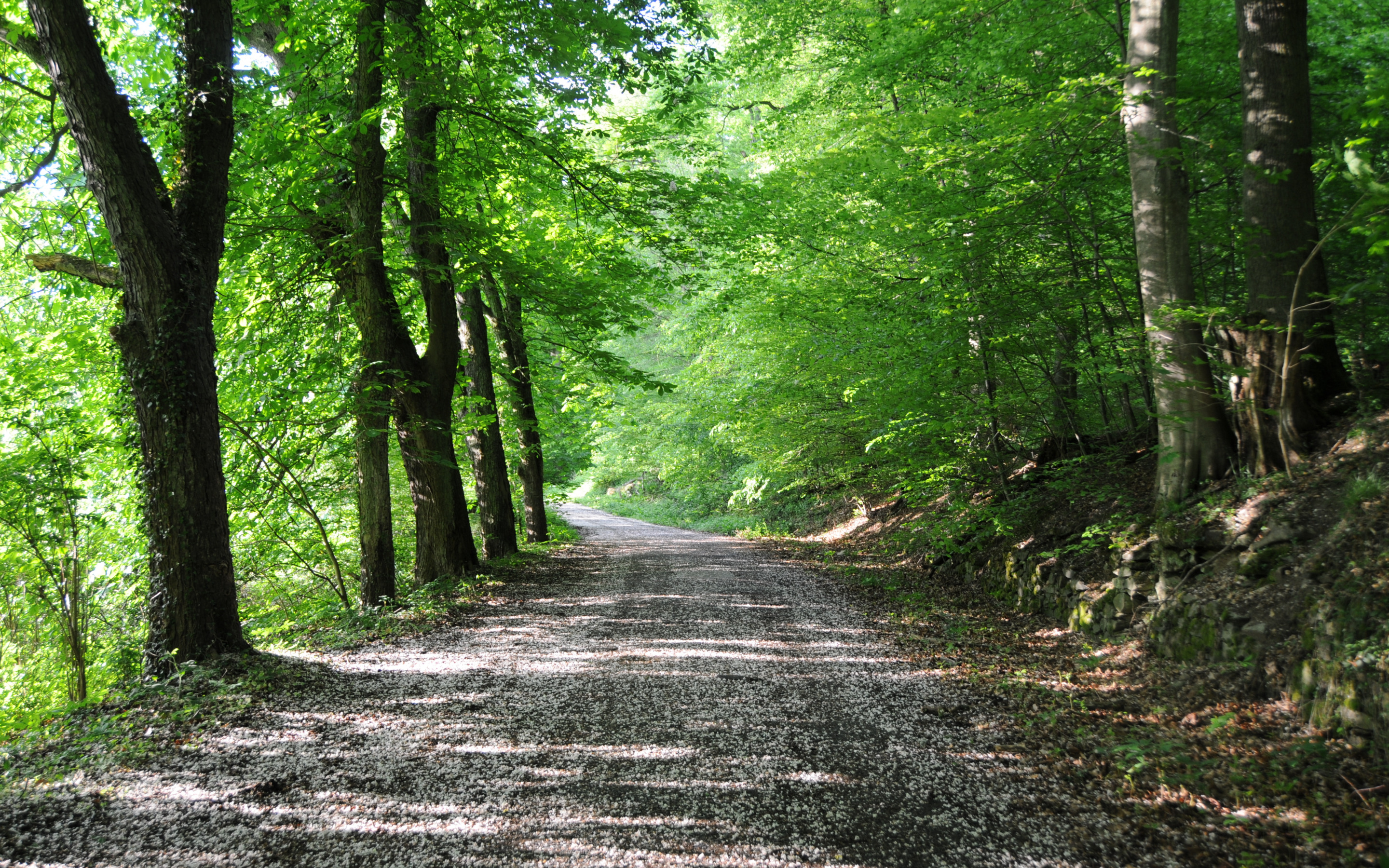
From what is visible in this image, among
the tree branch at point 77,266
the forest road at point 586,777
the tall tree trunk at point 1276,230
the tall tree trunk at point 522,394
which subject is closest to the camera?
the forest road at point 586,777

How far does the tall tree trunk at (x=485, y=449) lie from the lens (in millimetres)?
11406

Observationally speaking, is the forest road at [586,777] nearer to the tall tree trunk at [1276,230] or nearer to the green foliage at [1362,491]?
the green foliage at [1362,491]

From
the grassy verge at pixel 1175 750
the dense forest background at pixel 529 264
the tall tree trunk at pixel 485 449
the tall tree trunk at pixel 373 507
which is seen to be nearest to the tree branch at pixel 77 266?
the dense forest background at pixel 529 264

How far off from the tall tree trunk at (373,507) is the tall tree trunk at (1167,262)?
25.5 feet

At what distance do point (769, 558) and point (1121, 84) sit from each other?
876 centimetres

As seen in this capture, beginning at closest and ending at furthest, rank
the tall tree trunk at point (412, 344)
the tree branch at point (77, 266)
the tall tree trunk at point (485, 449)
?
the tree branch at point (77, 266) < the tall tree trunk at point (412, 344) < the tall tree trunk at point (485, 449)

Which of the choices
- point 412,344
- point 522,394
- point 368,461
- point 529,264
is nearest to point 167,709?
point 368,461

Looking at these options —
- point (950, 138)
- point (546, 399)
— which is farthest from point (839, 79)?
point (546, 399)

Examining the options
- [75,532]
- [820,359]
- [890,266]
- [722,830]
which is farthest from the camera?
[820,359]

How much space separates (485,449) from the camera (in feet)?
38.6

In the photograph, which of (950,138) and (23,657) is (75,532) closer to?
(23,657)

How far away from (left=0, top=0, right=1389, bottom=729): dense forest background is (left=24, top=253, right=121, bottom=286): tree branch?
1.0 inches

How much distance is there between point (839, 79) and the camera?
1146cm

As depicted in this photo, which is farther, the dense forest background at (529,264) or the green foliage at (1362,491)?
the dense forest background at (529,264)
